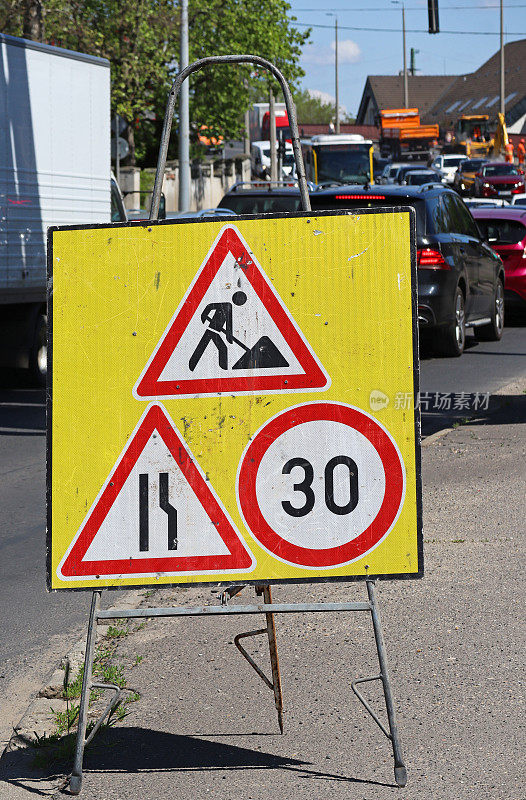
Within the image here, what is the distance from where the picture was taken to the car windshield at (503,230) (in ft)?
61.0

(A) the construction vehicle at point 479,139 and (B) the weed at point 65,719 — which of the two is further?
(A) the construction vehicle at point 479,139

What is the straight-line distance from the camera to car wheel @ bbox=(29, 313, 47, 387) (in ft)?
42.2

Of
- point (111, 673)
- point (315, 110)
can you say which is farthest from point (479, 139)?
point (315, 110)

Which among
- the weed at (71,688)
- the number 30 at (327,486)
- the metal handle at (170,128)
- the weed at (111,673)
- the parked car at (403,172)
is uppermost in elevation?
the parked car at (403,172)

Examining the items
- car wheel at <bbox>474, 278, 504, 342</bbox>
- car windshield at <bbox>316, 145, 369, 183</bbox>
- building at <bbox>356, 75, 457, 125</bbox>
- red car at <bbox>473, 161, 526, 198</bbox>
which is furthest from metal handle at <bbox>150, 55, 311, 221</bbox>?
building at <bbox>356, 75, 457, 125</bbox>

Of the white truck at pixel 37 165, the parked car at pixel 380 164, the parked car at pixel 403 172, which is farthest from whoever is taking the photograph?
the parked car at pixel 380 164

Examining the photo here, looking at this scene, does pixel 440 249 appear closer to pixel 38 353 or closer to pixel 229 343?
pixel 38 353

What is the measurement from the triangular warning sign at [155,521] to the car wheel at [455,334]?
1091 centimetres

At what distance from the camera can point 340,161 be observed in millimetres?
40281

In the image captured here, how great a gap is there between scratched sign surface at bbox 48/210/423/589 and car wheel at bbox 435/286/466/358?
10.8 m

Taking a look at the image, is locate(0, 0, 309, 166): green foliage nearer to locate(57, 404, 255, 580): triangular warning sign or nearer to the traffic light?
the traffic light

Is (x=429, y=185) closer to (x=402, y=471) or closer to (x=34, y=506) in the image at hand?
(x=34, y=506)

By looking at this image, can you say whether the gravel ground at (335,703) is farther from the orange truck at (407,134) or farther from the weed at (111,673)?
the orange truck at (407,134)

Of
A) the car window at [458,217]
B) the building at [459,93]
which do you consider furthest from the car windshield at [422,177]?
the building at [459,93]
